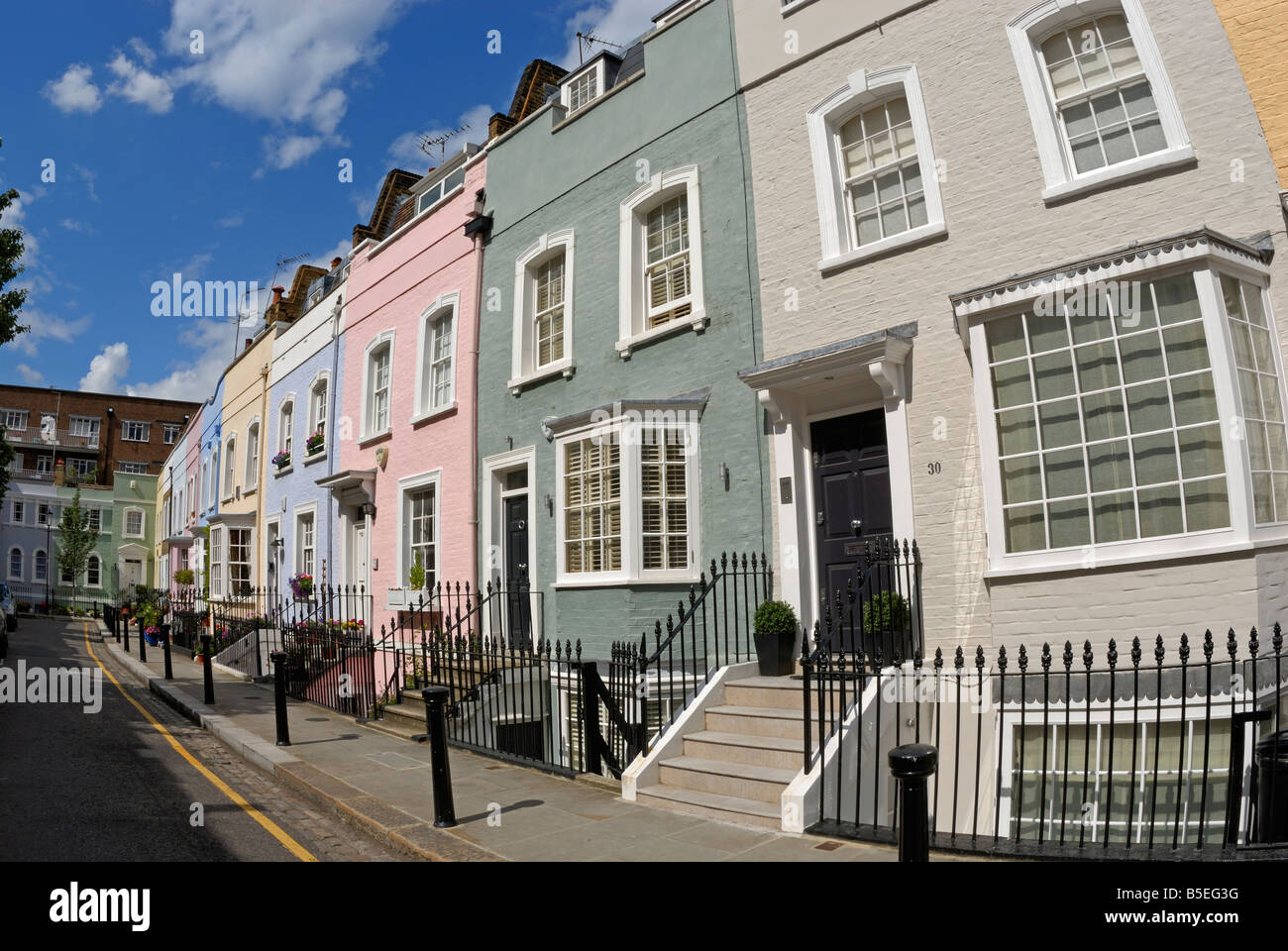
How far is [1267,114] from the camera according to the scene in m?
6.43

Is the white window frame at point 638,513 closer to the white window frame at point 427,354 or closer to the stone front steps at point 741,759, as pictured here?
the stone front steps at point 741,759

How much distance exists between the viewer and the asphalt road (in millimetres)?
6129

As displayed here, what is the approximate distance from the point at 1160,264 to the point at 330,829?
7.82m

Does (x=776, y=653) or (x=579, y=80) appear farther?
(x=579, y=80)

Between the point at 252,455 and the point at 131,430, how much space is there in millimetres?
40412

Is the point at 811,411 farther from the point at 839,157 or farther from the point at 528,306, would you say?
the point at 528,306

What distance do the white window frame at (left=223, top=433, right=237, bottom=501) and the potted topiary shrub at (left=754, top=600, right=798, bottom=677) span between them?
22363 millimetres

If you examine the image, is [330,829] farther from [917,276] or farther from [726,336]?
[917,276]

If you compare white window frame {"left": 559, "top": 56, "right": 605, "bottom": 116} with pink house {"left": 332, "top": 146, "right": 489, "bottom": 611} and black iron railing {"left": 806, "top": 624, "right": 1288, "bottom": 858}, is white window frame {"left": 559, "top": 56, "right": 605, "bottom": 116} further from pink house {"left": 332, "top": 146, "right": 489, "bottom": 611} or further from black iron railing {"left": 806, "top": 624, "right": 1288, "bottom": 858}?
black iron railing {"left": 806, "top": 624, "right": 1288, "bottom": 858}

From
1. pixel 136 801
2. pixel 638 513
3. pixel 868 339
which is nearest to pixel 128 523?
pixel 136 801

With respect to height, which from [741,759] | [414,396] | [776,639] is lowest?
[741,759]

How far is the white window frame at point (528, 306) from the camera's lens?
40.7 feet

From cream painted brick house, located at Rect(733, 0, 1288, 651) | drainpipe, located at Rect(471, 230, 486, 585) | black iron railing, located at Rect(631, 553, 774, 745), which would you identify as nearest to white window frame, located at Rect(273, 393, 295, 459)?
drainpipe, located at Rect(471, 230, 486, 585)

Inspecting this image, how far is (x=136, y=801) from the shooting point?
24.7 ft
